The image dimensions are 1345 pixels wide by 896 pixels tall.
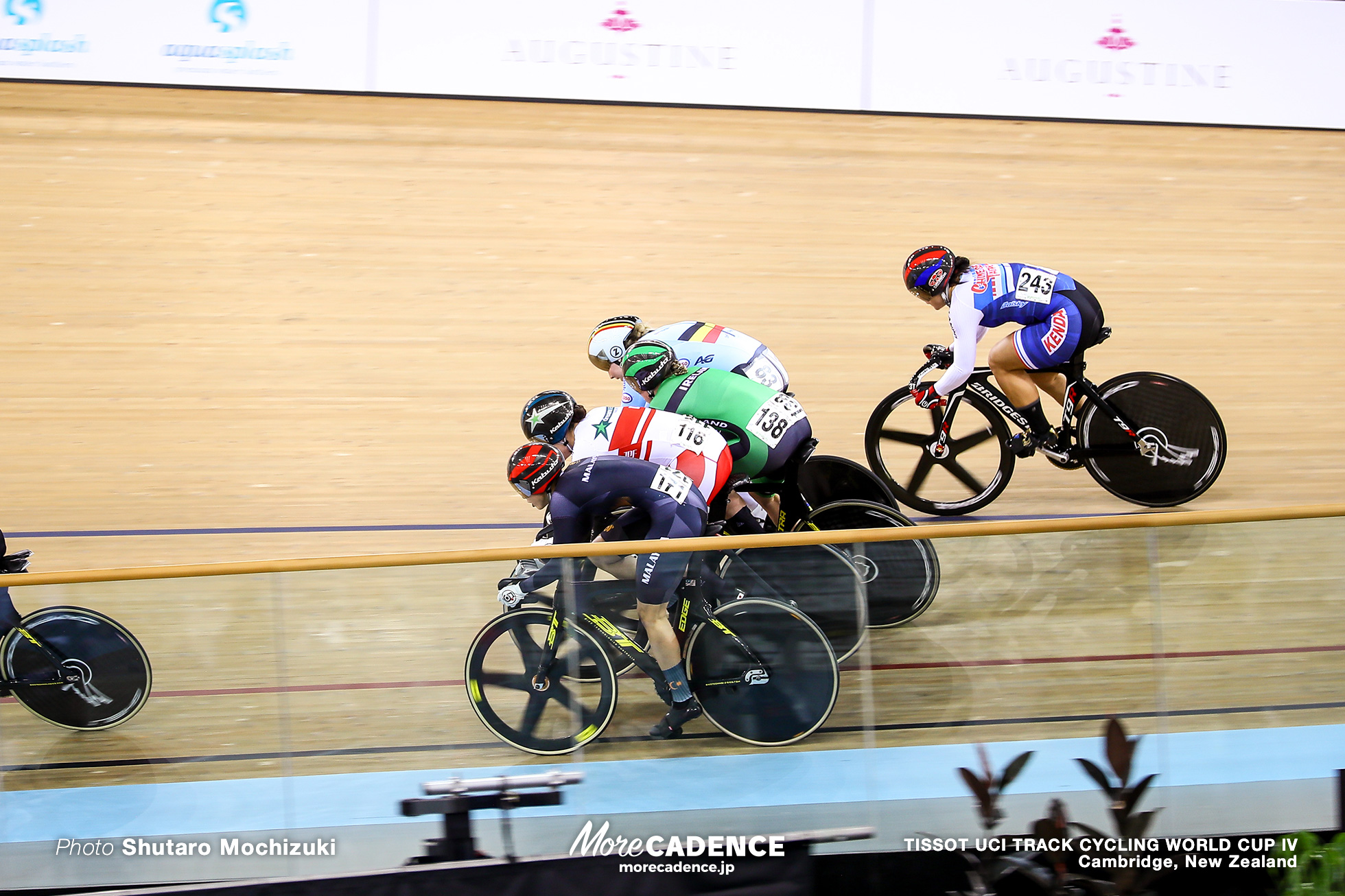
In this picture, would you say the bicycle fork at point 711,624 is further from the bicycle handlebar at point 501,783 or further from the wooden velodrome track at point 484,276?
the wooden velodrome track at point 484,276

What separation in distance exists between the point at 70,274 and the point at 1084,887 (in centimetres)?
609

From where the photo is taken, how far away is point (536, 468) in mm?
3604

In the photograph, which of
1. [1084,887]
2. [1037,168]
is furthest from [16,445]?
[1037,168]

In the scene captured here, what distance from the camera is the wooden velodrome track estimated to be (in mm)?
5676

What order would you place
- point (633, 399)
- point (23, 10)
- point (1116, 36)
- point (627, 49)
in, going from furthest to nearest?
point (1116, 36) → point (627, 49) → point (23, 10) → point (633, 399)

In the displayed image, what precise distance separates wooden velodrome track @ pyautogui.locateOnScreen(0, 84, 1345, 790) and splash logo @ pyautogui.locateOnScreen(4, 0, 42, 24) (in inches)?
16.4

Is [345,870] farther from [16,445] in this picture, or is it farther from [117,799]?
[16,445]

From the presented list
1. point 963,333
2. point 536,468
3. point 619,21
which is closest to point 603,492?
point 536,468

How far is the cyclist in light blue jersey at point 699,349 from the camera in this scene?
457 centimetres

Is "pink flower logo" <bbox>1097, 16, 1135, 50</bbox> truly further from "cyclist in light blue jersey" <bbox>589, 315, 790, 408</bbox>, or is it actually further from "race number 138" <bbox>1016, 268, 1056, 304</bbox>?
"cyclist in light blue jersey" <bbox>589, 315, 790, 408</bbox>

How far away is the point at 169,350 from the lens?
6230 millimetres

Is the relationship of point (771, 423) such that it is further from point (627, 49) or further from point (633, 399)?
point (627, 49)

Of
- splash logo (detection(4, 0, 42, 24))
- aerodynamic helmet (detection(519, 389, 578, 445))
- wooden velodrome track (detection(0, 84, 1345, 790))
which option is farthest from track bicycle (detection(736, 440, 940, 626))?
splash logo (detection(4, 0, 42, 24))

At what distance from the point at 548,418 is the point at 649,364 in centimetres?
42
